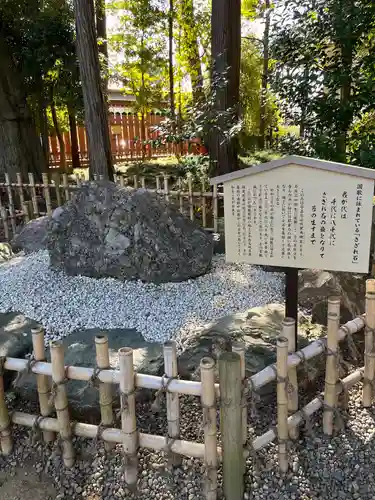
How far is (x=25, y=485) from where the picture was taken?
2.28 meters

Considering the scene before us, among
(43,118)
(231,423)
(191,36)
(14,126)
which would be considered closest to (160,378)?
(231,423)

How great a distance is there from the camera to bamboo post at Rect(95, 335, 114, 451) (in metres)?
2.15

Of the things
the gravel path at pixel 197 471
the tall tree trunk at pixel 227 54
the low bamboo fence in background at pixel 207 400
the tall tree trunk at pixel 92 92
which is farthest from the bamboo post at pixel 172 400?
the tall tree trunk at pixel 92 92

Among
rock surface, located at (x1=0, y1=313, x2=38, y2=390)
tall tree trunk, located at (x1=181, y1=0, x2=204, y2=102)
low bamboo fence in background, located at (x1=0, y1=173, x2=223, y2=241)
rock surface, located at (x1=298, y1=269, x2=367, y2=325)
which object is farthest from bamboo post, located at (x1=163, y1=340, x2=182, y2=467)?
tall tree trunk, located at (x1=181, y1=0, x2=204, y2=102)

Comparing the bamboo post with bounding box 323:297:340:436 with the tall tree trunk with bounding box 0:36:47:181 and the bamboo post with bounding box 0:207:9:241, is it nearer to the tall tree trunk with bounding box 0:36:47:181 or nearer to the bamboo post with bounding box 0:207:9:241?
the bamboo post with bounding box 0:207:9:241

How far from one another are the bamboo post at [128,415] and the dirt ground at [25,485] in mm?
427

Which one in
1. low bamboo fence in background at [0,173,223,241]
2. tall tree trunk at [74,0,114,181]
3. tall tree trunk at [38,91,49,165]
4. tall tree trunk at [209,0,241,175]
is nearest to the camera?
low bamboo fence in background at [0,173,223,241]

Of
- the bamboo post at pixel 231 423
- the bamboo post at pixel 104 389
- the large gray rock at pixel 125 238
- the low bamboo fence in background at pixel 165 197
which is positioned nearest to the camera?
the bamboo post at pixel 231 423

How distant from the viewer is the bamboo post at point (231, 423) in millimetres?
1878

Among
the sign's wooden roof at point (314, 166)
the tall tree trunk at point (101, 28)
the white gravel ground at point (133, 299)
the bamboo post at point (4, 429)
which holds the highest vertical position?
the tall tree trunk at point (101, 28)

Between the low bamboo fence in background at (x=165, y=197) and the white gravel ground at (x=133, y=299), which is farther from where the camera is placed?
the low bamboo fence in background at (x=165, y=197)

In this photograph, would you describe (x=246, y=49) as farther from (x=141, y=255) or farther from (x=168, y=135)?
(x=141, y=255)

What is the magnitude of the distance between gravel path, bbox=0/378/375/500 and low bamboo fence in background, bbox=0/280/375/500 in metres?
0.06

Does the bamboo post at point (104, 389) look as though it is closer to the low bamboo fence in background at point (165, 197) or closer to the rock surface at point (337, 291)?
the rock surface at point (337, 291)
